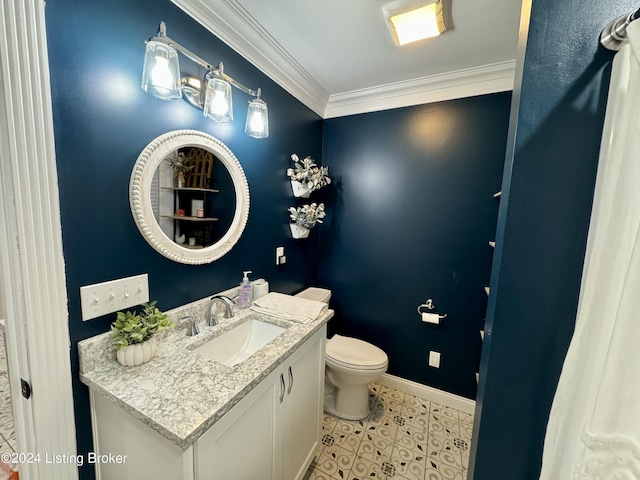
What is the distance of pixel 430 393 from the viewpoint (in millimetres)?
2021

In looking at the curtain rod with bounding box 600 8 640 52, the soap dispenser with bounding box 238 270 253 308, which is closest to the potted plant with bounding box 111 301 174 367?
the soap dispenser with bounding box 238 270 253 308

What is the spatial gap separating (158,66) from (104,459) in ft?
4.81

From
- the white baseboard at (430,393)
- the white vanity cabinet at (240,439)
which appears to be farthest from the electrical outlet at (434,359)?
the white vanity cabinet at (240,439)

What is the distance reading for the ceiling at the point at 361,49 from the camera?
3.92 feet

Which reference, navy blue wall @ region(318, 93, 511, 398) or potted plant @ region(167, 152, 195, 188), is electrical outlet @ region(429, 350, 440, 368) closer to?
navy blue wall @ region(318, 93, 511, 398)

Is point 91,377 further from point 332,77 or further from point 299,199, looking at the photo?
point 332,77

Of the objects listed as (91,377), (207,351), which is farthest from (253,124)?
(91,377)

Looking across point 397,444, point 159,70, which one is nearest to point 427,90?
point 159,70

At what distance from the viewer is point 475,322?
1835 mm

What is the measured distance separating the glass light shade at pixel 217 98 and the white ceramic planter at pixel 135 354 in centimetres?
101

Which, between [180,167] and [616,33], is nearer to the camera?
[616,33]

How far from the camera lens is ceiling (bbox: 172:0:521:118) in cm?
120

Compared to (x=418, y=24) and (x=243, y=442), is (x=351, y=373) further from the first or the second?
(x=418, y=24)

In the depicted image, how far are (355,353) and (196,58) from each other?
1966mm
